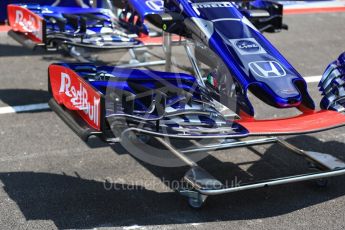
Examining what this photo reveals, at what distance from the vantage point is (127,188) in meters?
4.48

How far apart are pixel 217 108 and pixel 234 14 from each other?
0.93 m

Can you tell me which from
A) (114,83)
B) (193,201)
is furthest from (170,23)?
(193,201)

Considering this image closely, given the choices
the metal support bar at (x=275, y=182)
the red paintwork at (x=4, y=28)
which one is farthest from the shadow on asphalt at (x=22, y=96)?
the metal support bar at (x=275, y=182)

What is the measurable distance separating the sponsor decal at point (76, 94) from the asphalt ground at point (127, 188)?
2.18 feet

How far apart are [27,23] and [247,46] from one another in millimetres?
2577

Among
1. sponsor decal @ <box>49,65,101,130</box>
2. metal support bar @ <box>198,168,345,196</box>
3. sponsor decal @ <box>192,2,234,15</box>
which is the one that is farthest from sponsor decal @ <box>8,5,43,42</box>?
metal support bar @ <box>198,168,345,196</box>

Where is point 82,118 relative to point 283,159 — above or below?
above

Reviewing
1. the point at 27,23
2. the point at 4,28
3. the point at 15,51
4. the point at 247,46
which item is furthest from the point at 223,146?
the point at 4,28

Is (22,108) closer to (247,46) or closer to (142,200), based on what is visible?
(142,200)

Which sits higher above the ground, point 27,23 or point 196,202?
point 27,23

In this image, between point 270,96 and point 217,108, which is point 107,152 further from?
point 270,96

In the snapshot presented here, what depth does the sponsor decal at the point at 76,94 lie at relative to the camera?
379 cm

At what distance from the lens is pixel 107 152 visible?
511cm

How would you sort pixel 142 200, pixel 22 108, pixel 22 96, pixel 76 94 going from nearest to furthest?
pixel 76 94 → pixel 142 200 → pixel 22 108 → pixel 22 96
